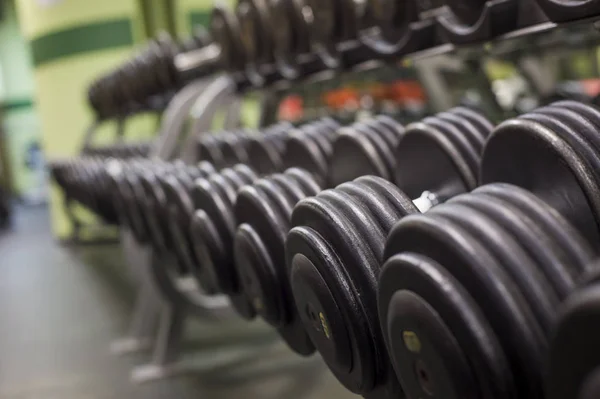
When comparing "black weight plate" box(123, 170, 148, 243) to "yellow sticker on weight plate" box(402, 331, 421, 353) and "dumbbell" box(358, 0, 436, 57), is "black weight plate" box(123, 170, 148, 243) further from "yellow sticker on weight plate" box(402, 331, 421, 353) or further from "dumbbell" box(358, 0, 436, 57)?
"yellow sticker on weight plate" box(402, 331, 421, 353)

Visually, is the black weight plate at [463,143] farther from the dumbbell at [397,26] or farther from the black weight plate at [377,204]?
the dumbbell at [397,26]

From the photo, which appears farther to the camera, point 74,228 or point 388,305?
point 74,228

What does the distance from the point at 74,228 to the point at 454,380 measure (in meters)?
5.44

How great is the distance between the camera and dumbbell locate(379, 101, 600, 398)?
48cm

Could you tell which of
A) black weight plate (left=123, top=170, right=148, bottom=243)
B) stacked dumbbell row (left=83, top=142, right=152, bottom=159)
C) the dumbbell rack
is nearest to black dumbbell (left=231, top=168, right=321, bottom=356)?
black weight plate (left=123, top=170, right=148, bottom=243)

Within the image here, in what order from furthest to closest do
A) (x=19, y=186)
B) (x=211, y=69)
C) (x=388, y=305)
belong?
(x=19, y=186)
(x=211, y=69)
(x=388, y=305)

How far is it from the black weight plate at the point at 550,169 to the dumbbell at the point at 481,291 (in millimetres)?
118

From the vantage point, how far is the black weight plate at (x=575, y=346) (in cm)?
39

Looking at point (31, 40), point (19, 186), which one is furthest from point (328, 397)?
point (19, 186)

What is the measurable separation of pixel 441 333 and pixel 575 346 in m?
0.13

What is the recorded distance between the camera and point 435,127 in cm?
94

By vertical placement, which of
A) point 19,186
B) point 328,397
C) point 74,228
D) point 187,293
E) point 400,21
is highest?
point 400,21

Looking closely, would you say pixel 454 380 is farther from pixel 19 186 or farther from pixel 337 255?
pixel 19 186

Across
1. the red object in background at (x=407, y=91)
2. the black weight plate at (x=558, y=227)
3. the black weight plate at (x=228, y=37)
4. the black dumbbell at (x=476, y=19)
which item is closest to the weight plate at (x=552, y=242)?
the black weight plate at (x=558, y=227)
